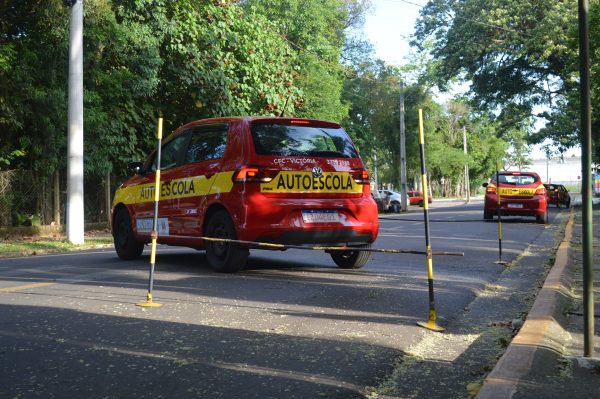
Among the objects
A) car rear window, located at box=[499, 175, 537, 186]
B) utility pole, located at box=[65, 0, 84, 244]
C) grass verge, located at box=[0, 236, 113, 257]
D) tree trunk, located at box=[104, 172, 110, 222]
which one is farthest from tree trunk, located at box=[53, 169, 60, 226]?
car rear window, located at box=[499, 175, 537, 186]

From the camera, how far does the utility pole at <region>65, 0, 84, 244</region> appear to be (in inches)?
568

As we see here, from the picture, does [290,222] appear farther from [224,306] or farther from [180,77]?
[180,77]

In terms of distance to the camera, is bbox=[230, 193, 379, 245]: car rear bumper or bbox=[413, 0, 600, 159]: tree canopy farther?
bbox=[413, 0, 600, 159]: tree canopy

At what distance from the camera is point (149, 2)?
60.0ft

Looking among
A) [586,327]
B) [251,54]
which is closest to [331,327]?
[586,327]

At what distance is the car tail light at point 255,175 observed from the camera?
25.1 ft

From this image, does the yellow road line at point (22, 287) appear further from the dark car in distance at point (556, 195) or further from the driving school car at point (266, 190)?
the dark car in distance at point (556, 195)

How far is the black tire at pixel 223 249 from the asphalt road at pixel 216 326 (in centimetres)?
17

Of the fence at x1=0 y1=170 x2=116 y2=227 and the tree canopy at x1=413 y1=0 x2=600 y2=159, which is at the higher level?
the tree canopy at x1=413 y1=0 x2=600 y2=159

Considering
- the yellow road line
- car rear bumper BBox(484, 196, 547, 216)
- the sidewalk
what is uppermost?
car rear bumper BBox(484, 196, 547, 216)

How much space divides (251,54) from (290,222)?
48.4 ft

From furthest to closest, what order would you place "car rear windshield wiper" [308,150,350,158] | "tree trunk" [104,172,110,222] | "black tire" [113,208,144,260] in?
"tree trunk" [104,172,110,222] → "black tire" [113,208,144,260] → "car rear windshield wiper" [308,150,350,158]

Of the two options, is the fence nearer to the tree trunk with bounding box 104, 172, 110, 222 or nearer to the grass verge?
the tree trunk with bounding box 104, 172, 110, 222

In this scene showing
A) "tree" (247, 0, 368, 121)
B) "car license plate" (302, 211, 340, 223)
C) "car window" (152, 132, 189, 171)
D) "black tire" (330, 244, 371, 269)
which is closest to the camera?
"car license plate" (302, 211, 340, 223)
